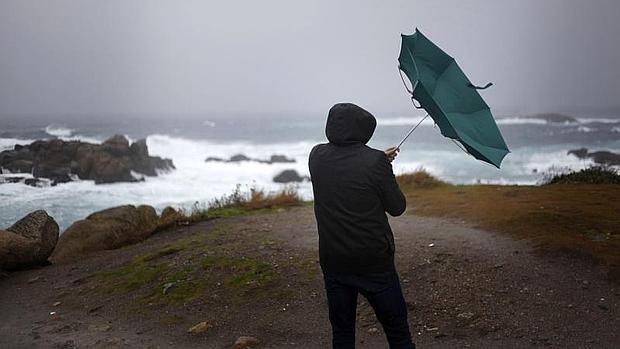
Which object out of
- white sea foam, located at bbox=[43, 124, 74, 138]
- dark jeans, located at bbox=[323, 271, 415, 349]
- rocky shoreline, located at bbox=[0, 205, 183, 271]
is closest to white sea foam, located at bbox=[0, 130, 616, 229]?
white sea foam, located at bbox=[43, 124, 74, 138]

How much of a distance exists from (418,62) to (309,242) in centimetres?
360

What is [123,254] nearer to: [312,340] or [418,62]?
[312,340]

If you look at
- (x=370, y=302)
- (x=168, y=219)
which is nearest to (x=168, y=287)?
(x=168, y=219)

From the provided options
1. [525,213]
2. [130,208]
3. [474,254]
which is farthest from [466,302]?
[130,208]

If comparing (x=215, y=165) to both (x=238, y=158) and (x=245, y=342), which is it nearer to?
(x=238, y=158)

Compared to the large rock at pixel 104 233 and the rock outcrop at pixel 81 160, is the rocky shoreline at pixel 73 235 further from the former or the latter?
the rock outcrop at pixel 81 160

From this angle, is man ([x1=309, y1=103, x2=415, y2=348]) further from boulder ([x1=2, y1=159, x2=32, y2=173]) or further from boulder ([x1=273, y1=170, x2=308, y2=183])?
boulder ([x1=273, y1=170, x2=308, y2=183])

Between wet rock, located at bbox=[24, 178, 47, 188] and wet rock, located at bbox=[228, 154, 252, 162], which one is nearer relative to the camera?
wet rock, located at bbox=[24, 178, 47, 188]

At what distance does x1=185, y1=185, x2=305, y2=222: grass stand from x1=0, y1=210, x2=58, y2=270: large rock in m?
2.29

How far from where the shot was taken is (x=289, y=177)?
24.8 metres

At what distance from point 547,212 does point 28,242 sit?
24.9ft

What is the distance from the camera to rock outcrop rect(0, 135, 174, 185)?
11.5 meters

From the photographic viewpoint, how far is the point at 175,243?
7.93 m

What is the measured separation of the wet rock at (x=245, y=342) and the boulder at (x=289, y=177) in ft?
65.3
